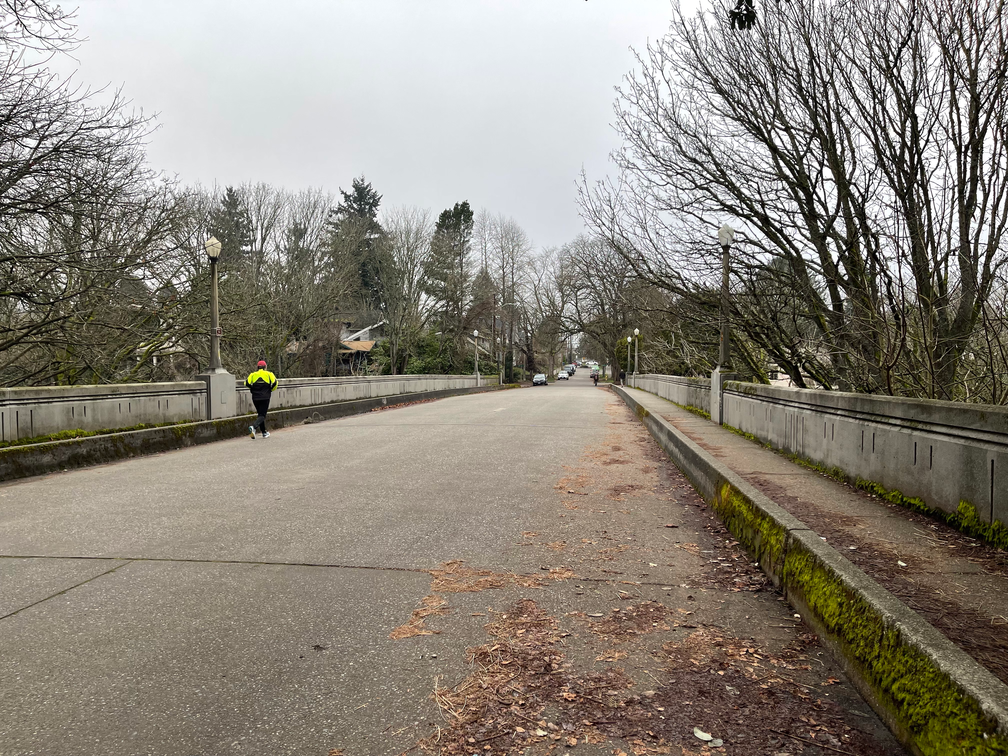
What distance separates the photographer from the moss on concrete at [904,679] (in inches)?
86.2

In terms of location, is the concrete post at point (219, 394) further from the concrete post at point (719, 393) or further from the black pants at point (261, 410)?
the concrete post at point (719, 393)

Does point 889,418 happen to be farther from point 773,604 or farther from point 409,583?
point 409,583

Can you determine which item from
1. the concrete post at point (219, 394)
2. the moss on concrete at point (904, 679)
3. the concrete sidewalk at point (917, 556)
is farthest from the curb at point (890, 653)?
the concrete post at point (219, 394)

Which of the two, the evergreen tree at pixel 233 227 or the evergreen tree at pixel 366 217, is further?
the evergreen tree at pixel 366 217

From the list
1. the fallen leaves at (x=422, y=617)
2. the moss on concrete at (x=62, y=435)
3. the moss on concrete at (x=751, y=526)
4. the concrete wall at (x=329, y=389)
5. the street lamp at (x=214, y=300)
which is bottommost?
the fallen leaves at (x=422, y=617)

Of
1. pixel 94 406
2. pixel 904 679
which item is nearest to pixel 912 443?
pixel 904 679

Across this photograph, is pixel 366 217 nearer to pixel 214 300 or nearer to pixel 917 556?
pixel 214 300

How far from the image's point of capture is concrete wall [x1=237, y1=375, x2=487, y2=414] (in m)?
18.0

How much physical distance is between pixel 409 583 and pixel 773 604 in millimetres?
2448

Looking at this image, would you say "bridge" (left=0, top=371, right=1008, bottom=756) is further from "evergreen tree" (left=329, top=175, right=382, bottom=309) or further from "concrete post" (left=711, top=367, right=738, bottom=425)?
"evergreen tree" (left=329, top=175, right=382, bottom=309)

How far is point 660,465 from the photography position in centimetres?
1056

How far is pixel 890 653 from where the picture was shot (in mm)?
2814

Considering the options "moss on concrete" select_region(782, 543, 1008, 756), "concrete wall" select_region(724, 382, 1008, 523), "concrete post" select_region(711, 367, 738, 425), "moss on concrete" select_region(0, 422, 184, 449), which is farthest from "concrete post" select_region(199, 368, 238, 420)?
"moss on concrete" select_region(782, 543, 1008, 756)

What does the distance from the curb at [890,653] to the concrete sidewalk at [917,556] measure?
0.31m
